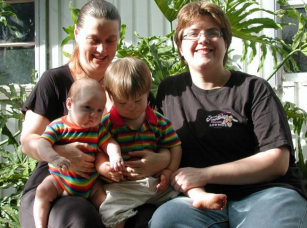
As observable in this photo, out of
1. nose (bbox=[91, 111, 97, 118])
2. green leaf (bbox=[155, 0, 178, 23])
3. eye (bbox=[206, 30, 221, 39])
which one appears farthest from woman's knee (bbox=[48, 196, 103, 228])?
green leaf (bbox=[155, 0, 178, 23])

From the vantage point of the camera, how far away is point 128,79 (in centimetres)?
179

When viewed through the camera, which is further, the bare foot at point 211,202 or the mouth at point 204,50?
the mouth at point 204,50

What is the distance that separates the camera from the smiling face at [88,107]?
1.80 metres

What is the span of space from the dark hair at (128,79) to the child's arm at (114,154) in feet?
0.69

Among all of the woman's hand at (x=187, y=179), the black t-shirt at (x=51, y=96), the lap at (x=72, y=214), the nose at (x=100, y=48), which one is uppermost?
the nose at (x=100, y=48)

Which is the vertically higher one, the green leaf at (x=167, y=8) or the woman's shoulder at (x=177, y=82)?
the green leaf at (x=167, y=8)

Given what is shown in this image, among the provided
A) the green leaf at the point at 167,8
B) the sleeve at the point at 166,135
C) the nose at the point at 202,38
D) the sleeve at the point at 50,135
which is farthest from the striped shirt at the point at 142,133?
the green leaf at the point at 167,8

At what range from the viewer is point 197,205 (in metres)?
1.72

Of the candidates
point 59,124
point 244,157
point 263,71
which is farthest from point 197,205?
point 263,71

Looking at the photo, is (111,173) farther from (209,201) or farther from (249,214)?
(249,214)

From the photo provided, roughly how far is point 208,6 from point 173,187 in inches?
35.6

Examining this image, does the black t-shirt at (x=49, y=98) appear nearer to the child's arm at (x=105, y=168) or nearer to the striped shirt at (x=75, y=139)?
the striped shirt at (x=75, y=139)

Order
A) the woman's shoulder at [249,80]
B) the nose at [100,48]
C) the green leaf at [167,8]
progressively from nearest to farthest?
1. the woman's shoulder at [249,80]
2. the nose at [100,48]
3. the green leaf at [167,8]

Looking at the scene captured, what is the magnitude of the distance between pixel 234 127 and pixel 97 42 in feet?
2.62
